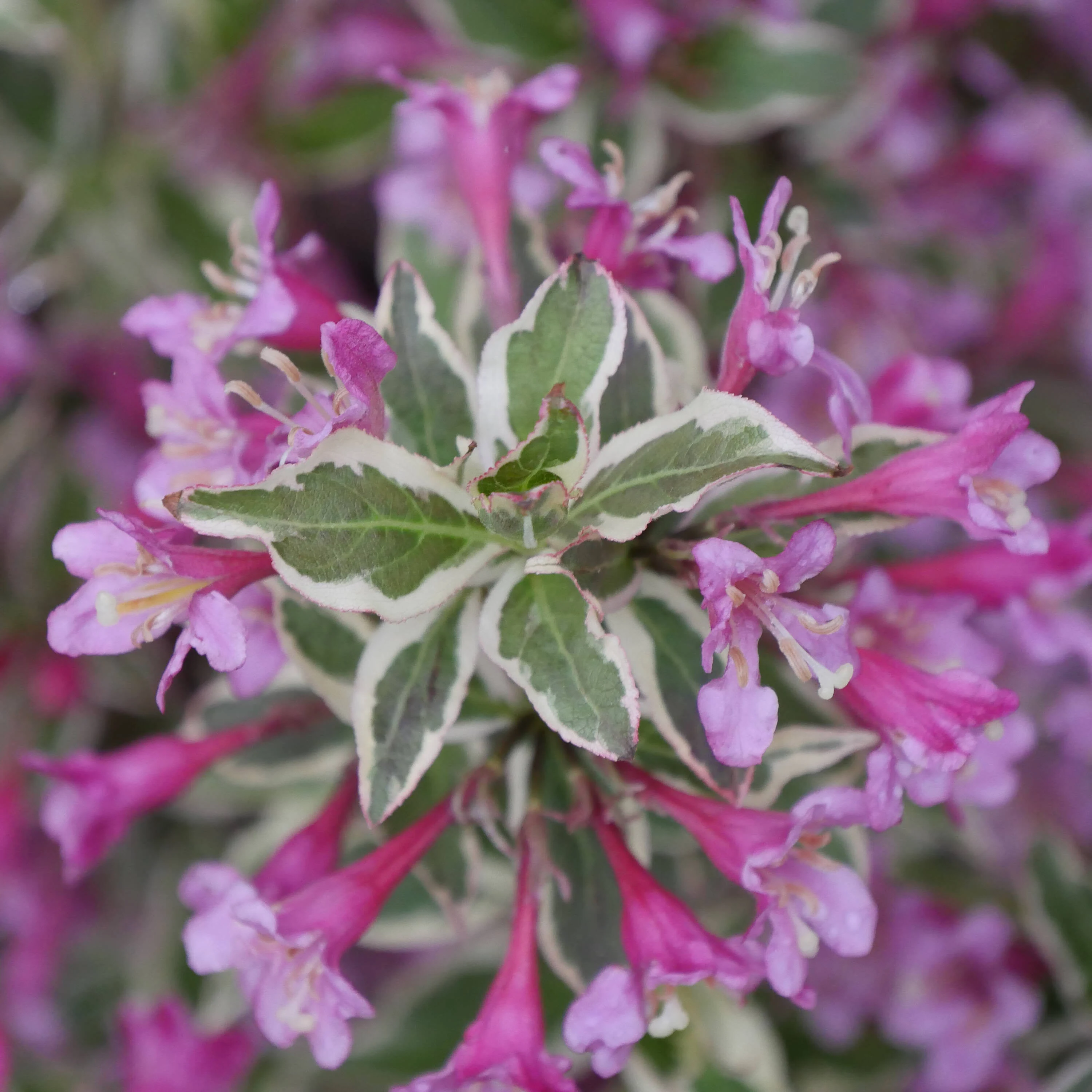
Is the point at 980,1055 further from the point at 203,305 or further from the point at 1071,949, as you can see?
the point at 203,305

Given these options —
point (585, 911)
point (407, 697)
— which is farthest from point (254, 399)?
point (585, 911)

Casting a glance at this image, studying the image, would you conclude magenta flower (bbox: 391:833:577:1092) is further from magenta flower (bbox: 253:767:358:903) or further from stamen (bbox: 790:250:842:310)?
stamen (bbox: 790:250:842:310)

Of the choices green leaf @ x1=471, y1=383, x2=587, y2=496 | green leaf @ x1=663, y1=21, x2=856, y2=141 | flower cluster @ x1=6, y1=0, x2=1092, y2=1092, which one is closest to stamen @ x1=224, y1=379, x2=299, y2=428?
flower cluster @ x1=6, y1=0, x2=1092, y2=1092

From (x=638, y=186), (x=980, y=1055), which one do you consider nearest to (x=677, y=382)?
(x=638, y=186)

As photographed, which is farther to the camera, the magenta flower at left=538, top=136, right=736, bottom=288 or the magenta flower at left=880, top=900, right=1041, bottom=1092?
the magenta flower at left=880, top=900, right=1041, bottom=1092

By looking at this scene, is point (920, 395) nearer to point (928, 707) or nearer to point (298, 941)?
point (928, 707)
